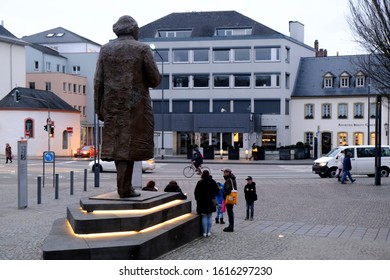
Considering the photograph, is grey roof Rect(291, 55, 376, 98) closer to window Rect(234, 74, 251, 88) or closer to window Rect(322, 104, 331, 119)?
window Rect(322, 104, 331, 119)

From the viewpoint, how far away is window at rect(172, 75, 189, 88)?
209 ft

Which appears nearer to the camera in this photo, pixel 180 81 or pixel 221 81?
pixel 221 81

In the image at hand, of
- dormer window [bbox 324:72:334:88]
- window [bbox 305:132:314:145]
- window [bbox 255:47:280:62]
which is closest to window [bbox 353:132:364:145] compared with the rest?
window [bbox 305:132:314:145]

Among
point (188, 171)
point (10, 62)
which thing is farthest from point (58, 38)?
point (188, 171)

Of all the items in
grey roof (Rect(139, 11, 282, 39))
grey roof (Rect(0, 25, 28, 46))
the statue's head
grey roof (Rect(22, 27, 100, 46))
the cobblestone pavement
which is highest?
grey roof (Rect(22, 27, 100, 46))

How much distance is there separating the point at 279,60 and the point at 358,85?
851 centimetres

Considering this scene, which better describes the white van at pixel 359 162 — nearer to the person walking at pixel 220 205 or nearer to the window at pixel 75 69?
the person walking at pixel 220 205

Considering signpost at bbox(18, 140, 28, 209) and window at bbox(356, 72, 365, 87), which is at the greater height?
window at bbox(356, 72, 365, 87)

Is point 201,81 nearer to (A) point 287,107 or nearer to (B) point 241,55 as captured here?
(B) point 241,55

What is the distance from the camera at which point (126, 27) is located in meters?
13.0

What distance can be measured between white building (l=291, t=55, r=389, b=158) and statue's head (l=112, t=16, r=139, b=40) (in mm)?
45687

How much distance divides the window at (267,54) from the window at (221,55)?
3160 mm

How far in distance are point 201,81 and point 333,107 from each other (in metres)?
14.2

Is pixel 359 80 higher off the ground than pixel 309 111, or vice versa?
pixel 359 80
